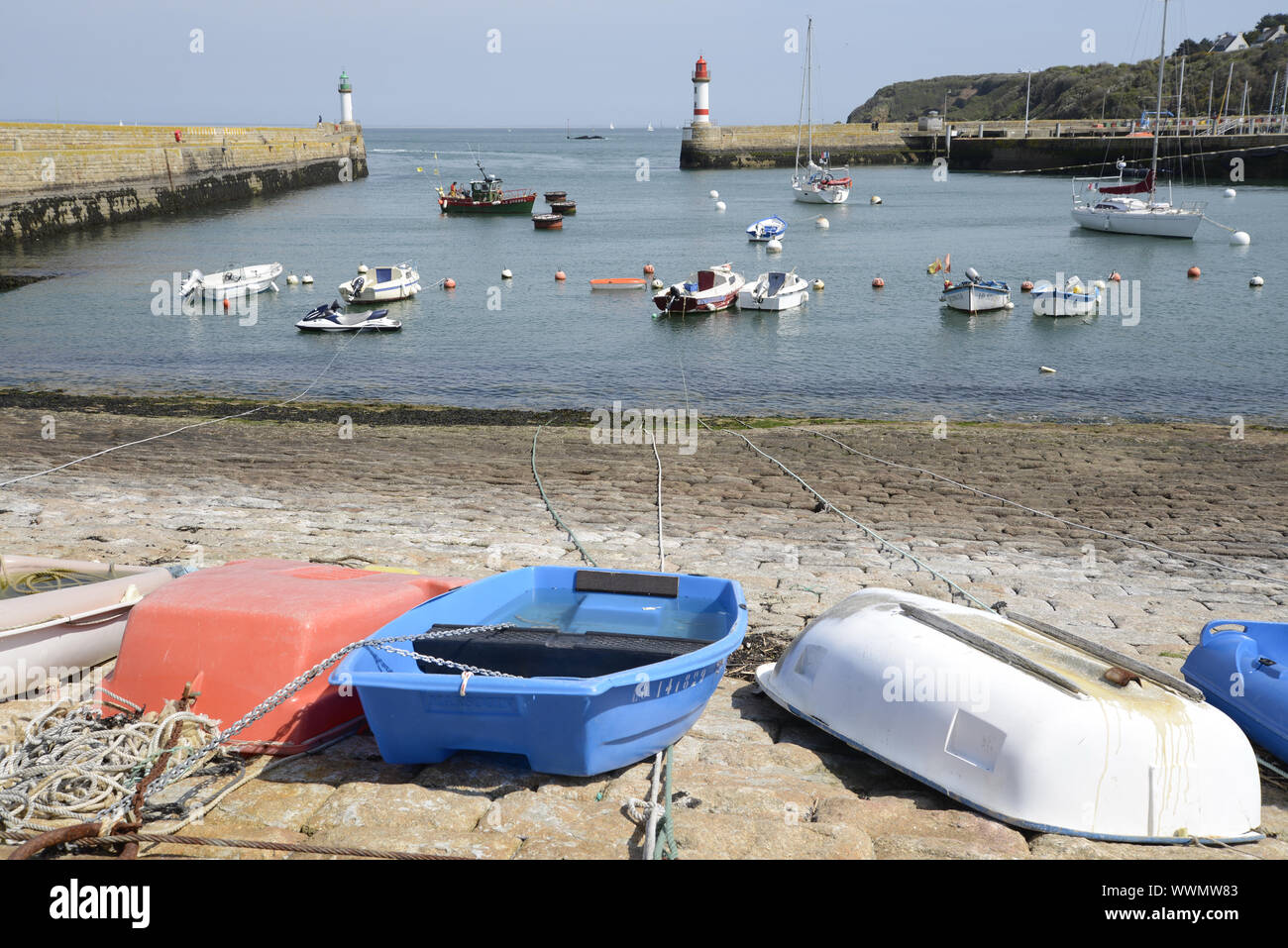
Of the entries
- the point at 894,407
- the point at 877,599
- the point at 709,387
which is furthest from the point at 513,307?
the point at 877,599

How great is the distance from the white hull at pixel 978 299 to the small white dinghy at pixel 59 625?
86.1ft

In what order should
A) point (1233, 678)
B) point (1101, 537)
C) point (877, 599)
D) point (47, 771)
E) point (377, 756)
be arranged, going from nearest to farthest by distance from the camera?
point (47, 771)
point (377, 756)
point (1233, 678)
point (877, 599)
point (1101, 537)

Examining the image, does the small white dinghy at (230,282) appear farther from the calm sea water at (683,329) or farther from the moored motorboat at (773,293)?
the moored motorboat at (773,293)

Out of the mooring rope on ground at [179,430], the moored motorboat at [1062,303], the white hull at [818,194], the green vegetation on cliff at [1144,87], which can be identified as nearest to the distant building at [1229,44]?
the green vegetation on cliff at [1144,87]

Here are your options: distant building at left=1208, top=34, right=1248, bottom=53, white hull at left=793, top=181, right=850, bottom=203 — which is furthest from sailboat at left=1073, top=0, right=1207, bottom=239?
distant building at left=1208, top=34, right=1248, bottom=53

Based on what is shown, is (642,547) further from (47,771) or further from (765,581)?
(47,771)

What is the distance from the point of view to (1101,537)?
9562mm

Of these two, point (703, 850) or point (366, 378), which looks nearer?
point (703, 850)

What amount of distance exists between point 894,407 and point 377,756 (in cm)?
1579

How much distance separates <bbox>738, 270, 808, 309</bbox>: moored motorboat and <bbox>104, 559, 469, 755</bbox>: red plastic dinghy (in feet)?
84.6

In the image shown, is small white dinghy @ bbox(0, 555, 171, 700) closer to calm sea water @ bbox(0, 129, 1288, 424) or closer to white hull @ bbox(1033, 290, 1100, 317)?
calm sea water @ bbox(0, 129, 1288, 424)

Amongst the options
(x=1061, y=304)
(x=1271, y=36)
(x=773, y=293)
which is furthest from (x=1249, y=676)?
(x=1271, y=36)

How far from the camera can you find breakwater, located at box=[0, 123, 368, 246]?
42594 mm

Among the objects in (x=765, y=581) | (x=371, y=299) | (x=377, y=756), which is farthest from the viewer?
(x=371, y=299)
